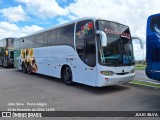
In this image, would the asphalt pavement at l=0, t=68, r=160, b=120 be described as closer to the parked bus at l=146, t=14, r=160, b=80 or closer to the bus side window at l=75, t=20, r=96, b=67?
the parked bus at l=146, t=14, r=160, b=80

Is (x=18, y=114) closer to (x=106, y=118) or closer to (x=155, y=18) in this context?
(x=106, y=118)

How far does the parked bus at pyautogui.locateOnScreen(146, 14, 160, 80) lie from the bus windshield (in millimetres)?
1875

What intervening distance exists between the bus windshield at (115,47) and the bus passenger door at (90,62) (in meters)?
0.40

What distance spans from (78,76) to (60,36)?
3.07 metres

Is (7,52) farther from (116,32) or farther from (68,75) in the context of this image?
(116,32)

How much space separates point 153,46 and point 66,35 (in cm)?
528

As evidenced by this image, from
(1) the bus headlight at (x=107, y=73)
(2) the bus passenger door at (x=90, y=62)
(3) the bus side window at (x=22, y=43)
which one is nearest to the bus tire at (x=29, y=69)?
(3) the bus side window at (x=22, y=43)

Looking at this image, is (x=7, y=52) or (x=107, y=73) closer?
(x=107, y=73)

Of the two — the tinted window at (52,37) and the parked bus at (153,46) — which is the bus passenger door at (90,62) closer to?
the parked bus at (153,46)

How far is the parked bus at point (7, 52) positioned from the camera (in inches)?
933

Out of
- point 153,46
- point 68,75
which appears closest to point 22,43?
point 68,75

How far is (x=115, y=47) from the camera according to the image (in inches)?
336

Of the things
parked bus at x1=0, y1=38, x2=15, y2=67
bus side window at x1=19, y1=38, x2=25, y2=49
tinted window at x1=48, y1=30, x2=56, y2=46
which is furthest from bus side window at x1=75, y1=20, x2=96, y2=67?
parked bus at x1=0, y1=38, x2=15, y2=67

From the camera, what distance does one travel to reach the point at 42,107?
20.8 ft
